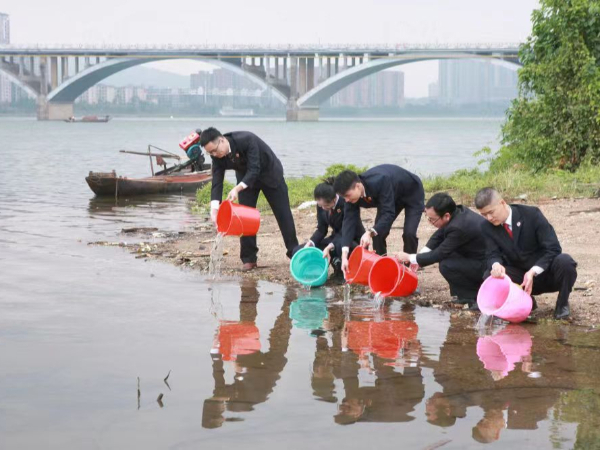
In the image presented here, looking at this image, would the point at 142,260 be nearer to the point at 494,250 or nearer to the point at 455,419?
the point at 494,250

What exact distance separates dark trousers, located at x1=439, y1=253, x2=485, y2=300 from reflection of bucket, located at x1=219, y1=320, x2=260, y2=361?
1.54 meters

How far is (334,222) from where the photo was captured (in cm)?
768

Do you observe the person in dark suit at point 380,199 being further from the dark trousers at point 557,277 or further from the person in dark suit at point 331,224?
the dark trousers at point 557,277

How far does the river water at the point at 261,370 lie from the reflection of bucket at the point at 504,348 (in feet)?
0.06

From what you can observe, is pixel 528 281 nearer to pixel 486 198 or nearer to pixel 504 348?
pixel 504 348

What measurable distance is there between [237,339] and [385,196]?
175 cm

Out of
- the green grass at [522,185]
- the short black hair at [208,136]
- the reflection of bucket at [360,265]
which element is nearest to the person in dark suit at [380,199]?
the reflection of bucket at [360,265]

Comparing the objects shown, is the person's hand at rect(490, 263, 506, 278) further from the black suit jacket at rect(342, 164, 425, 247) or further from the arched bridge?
the arched bridge

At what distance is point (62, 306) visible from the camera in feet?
22.5

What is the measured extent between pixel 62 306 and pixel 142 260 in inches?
95.9

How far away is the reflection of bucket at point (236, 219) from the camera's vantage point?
26.2ft

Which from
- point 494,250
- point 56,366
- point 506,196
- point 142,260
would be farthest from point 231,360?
point 506,196

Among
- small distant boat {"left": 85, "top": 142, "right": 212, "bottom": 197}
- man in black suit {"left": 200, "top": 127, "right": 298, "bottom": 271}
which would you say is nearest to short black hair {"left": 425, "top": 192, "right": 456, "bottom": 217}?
man in black suit {"left": 200, "top": 127, "right": 298, "bottom": 271}

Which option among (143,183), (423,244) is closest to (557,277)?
(423,244)
